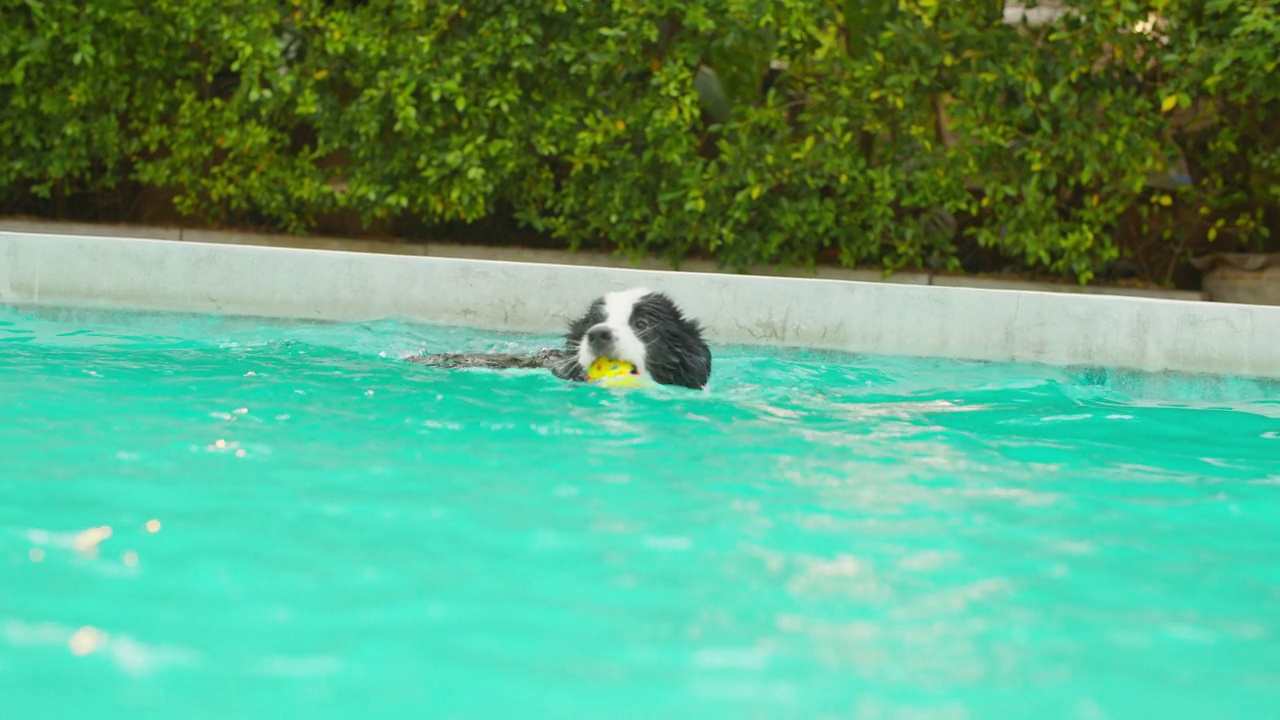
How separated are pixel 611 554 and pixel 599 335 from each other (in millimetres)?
2030

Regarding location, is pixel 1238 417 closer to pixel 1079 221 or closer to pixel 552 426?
pixel 552 426

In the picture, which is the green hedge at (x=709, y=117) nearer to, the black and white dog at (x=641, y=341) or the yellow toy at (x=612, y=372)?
the black and white dog at (x=641, y=341)

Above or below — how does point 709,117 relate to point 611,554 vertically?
above

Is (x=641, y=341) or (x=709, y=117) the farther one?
(x=709, y=117)

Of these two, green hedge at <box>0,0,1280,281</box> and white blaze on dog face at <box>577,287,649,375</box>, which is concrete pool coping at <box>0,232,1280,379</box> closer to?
white blaze on dog face at <box>577,287,649,375</box>

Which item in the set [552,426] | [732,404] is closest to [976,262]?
[732,404]

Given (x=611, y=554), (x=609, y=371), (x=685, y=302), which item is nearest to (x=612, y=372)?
(x=609, y=371)

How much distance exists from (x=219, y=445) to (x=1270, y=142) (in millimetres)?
7249

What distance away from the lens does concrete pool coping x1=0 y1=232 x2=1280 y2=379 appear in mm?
5609

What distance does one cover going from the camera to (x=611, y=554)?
2752 mm

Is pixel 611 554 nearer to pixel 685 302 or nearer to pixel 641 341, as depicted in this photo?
pixel 641 341

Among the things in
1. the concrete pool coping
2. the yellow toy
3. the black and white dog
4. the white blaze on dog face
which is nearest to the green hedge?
the concrete pool coping

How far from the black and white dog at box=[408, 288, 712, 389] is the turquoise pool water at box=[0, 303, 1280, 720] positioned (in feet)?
0.53

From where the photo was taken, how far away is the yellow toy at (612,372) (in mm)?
4809
